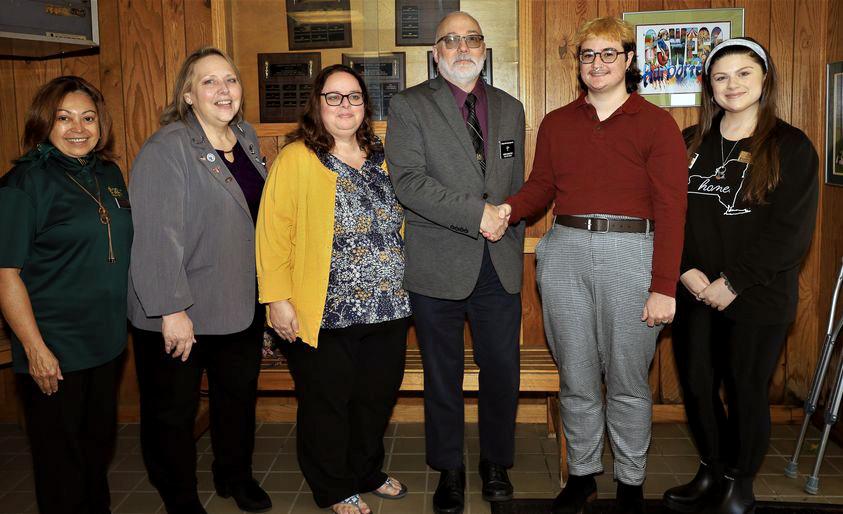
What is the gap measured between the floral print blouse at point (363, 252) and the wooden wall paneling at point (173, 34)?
1568 millimetres

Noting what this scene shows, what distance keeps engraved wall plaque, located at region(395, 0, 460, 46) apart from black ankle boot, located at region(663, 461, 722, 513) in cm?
248

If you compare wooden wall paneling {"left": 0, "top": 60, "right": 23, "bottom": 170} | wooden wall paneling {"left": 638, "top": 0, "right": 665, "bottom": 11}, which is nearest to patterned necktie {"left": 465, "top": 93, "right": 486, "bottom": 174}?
wooden wall paneling {"left": 638, "top": 0, "right": 665, "bottom": 11}

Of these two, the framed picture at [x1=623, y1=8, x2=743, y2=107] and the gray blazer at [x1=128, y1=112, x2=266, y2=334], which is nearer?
the gray blazer at [x1=128, y1=112, x2=266, y2=334]

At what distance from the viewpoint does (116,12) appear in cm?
385

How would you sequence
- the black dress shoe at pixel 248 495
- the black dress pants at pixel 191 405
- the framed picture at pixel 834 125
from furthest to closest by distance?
the framed picture at pixel 834 125 → the black dress shoe at pixel 248 495 → the black dress pants at pixel 191 405

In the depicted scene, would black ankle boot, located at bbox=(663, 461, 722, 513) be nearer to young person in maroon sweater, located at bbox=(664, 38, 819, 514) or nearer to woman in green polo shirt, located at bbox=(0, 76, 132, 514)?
young person in maroon sweater, located at bbox=(664, 38, 819, 514)

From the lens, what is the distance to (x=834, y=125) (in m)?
3.58

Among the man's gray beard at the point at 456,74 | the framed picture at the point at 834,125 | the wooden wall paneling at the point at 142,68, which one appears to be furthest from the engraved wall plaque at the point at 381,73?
the framed picture at the point at 834,125

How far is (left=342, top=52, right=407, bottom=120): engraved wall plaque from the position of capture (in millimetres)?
3943

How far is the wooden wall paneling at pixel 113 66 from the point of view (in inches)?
152

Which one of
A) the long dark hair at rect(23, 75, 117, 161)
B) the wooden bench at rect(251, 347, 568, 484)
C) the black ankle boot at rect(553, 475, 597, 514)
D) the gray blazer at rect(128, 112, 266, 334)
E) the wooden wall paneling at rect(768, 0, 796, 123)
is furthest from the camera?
the wooden wall paneling at rect(768, 0, 796, 123)

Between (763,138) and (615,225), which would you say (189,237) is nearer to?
(615,225)

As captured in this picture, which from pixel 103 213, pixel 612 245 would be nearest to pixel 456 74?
pixel 612 245

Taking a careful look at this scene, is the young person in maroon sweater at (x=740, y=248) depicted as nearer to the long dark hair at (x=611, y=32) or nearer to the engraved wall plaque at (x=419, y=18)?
the long dark hair at (x=611, y=32)
